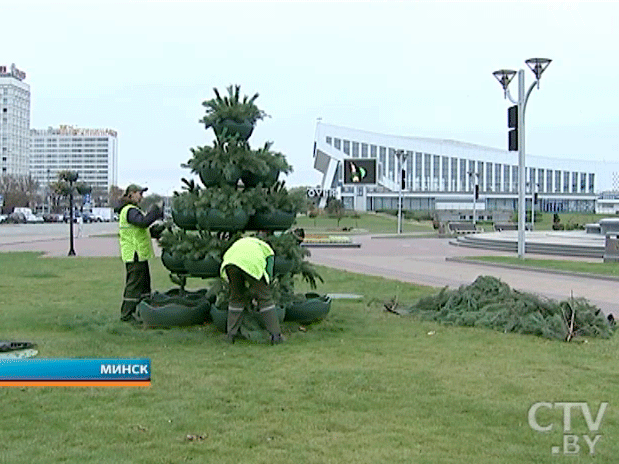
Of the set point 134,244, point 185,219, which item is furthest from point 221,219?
point 134,244

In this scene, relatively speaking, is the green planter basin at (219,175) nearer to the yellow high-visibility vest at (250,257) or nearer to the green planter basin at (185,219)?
the green planter basin at (185,219)

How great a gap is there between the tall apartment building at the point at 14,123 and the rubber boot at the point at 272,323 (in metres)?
136

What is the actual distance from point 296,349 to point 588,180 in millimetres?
144620

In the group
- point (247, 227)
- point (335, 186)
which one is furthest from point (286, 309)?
point (335, 186)

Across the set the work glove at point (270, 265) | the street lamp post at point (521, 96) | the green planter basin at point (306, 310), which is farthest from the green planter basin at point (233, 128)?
the street lamp post at point (521, 96)

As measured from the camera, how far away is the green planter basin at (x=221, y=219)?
920 centimetres

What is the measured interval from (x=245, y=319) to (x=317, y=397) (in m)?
2.81

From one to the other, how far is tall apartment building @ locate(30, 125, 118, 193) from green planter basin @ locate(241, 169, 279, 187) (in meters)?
155

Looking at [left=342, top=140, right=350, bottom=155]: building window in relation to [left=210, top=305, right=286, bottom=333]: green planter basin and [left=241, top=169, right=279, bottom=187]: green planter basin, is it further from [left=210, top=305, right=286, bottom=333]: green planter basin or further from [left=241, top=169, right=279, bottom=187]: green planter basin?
[left=210, top=305, right=286, bottom=333]: green planter basin

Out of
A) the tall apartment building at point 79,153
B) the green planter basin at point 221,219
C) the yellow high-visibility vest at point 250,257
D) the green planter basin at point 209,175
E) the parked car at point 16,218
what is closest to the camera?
the yellow high-visibility vest at point 250,257

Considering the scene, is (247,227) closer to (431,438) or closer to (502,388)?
(502,388)

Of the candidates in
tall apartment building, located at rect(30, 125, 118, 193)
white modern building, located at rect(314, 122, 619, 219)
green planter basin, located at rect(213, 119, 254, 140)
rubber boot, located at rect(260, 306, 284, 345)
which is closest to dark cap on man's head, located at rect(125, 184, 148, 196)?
green planter basin, located at rect(213, 119, 254, 140)

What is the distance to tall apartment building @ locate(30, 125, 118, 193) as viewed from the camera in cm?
16100

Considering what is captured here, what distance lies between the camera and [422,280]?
18.0 metres
